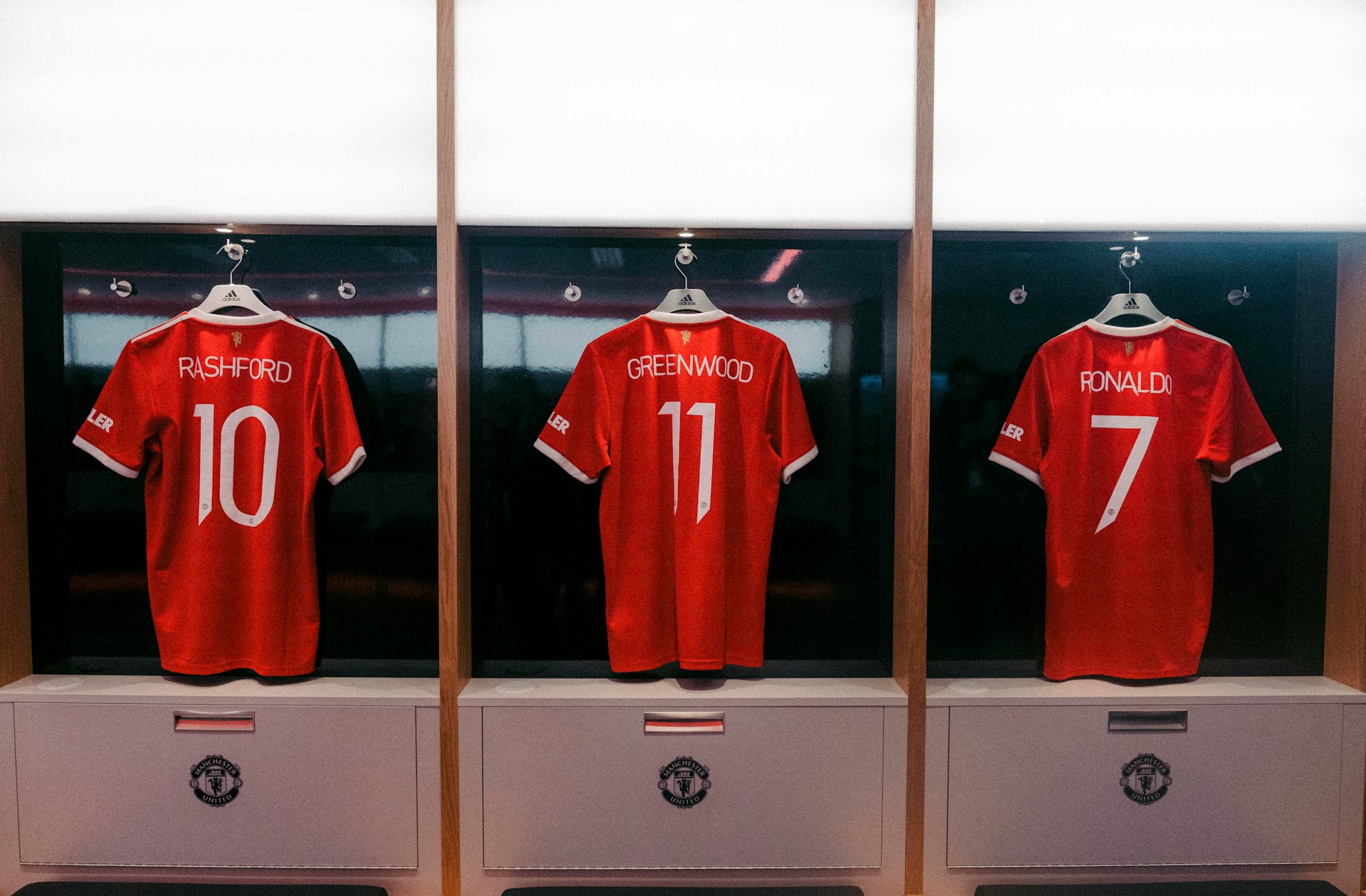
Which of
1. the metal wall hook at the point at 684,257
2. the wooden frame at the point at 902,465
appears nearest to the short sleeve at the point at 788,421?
the wooden frame at the point at 902,465

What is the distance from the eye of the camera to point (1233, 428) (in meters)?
1.71

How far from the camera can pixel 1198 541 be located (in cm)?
171

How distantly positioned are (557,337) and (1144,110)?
1.61 meters

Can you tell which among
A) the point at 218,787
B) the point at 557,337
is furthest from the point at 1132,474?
the point at 218,787

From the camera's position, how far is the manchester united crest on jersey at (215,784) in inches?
63.2

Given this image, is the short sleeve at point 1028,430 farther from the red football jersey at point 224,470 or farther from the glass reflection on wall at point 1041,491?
the red football jersey at point 224,470

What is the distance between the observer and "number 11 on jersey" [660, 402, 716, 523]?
167 cm

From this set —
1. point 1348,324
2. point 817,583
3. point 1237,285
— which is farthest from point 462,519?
point 1348,324

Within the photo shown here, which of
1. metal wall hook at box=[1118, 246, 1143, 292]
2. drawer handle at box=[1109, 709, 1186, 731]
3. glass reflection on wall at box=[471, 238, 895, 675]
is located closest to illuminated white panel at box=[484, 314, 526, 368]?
glass reflection on wall at box=[471, 238, 895, 675]

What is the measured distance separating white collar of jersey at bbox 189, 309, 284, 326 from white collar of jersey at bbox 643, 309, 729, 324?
3.23 feet

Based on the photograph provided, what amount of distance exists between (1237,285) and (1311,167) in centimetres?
36

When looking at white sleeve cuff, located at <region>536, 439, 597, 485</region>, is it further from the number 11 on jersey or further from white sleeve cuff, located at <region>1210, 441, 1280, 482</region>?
white sleeve cuff, located at <region>1210, 441, 1280, 482</region>

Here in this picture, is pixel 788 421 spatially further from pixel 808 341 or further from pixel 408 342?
pixel 408 342

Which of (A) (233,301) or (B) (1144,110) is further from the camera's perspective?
(A) (233,301)
